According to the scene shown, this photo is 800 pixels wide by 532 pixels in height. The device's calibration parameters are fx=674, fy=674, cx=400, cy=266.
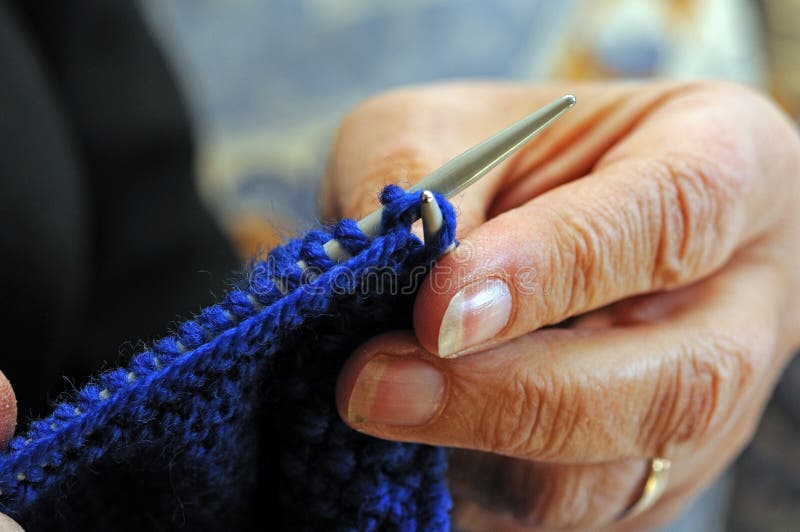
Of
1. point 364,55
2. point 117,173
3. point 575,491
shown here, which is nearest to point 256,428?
point 575,491

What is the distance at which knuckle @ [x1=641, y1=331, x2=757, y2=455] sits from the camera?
2.05 feet

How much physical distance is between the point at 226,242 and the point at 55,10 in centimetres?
42

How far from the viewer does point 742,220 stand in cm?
67

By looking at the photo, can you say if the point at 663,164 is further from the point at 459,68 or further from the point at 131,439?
A: the point at 459,68

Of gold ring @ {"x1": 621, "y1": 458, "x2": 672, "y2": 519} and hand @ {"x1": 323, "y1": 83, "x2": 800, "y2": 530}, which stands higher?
hand @ {"x1": 323, "y1": 83, "x2": 800, "y2": 530}

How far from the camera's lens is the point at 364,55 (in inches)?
61.3

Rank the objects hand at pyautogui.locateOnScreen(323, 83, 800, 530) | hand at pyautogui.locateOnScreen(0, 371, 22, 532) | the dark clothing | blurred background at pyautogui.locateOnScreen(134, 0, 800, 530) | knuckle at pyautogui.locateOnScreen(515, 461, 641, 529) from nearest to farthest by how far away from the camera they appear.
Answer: hand at pyautogui.locateOnScreen(0, 371, 22, 532), hand at pyautogui.locateOnScreen(323, 83, 800, 530), knuckle at pyautogui.locateOnScreen(515, 461, 641, 529), the dark clothing, blurred background at pyautogui.locateOnScreen(134, 0, 800, 530)

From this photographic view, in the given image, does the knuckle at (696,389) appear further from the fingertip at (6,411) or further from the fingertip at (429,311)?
the fingertip at (6,411)

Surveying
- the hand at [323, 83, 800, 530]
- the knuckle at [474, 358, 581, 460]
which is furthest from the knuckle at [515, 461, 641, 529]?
the knuckle at [474, 358, 581, 460]

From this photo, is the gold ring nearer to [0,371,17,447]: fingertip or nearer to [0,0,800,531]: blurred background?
[0,0,800,531]: blurred background

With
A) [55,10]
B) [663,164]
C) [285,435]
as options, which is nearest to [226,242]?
[55,10]

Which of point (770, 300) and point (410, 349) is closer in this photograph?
point (410, 349)

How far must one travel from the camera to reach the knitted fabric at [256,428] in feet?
1.44

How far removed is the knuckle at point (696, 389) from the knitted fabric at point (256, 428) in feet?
0.70
